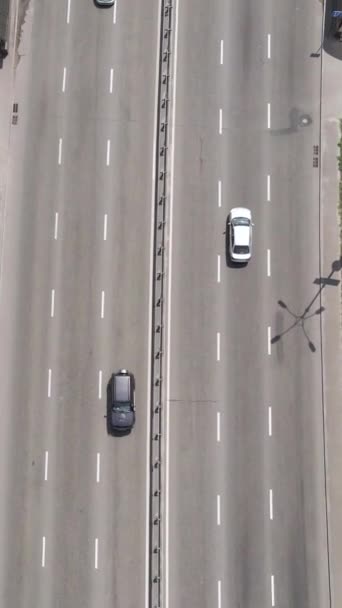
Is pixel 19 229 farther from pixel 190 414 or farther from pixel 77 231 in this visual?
pixel 190 414

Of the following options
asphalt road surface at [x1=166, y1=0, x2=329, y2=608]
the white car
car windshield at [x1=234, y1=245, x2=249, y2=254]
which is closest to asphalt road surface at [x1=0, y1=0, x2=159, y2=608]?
asphalt road surface at [x1=166, y1=0, x2=329, y2=608]

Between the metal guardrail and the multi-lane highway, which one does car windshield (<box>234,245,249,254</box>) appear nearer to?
the multi-lane highway

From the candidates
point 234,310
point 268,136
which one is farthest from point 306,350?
point 268,136

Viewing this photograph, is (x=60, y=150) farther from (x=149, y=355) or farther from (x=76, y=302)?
(x=149, y=355)

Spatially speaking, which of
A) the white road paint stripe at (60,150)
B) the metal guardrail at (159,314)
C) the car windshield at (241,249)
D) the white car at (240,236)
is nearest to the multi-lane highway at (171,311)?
the white road paint stripe at (60,150)

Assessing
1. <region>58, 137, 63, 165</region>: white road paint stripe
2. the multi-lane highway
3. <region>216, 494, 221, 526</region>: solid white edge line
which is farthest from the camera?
<region>58, 137, 63, 165</region>: white road paint stripe

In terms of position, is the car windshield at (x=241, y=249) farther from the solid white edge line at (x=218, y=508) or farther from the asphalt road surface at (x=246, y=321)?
the solid white edge line at (x=218, y=508)
